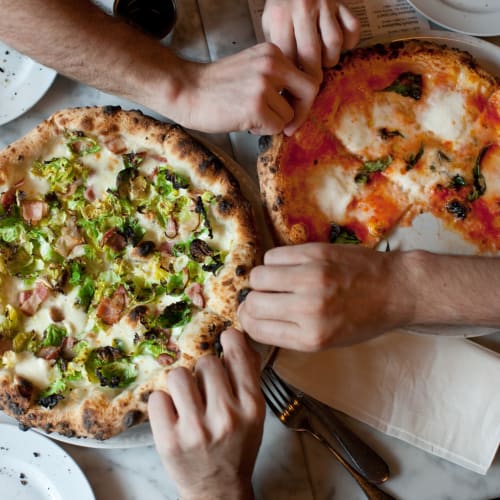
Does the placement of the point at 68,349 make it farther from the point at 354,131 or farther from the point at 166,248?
the point at 354,131

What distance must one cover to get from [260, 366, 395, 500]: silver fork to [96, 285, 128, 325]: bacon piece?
0.30m

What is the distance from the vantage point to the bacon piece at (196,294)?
1211 millimetres

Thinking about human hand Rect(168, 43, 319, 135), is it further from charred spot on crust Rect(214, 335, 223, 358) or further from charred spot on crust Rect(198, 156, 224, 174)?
charred spot on crust Rect(214, 335, 223, 358)

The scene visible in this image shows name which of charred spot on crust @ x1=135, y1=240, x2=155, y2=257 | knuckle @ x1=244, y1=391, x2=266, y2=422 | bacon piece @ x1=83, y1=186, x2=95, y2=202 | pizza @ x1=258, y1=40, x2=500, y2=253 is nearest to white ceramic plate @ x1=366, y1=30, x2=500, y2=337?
pizza @ x1=258, y1=40, x2=500, y2=253

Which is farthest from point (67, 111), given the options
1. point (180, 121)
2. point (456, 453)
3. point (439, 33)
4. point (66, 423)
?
point (456, 453)

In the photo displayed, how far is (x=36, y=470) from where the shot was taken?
1.29 m

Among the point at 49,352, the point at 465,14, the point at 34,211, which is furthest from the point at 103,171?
the point at 465,14

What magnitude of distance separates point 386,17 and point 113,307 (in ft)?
2.82

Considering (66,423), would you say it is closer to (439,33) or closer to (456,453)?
(456,453)

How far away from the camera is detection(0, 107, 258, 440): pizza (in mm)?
1188

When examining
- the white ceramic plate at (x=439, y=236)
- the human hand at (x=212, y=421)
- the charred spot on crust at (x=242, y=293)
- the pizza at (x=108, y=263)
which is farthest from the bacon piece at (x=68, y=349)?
the white ceramic plate at (x=439, y=236)

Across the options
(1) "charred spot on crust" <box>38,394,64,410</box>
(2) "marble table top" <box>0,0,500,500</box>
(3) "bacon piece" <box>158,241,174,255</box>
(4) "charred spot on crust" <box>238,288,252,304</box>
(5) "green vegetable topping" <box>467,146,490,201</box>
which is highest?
(3) "bacon piece" <box>158,241,174,255</box>

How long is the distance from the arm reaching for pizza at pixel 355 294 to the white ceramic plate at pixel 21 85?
2.13 feet

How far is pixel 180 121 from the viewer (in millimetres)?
1210
